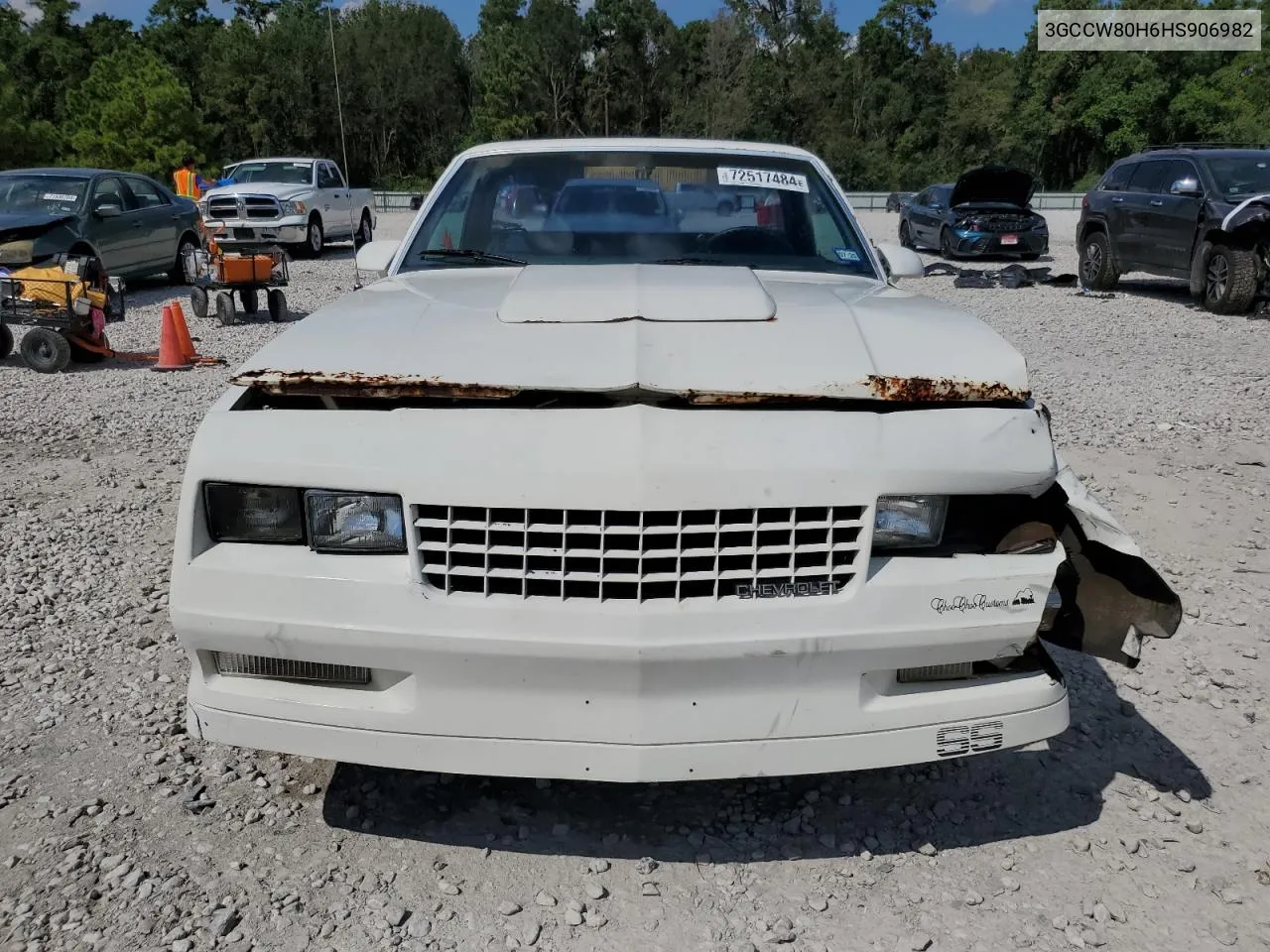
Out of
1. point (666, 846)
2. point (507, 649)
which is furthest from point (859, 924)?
point (507, 649)

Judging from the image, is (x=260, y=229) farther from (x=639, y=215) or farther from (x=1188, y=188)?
(x=639, y=215)

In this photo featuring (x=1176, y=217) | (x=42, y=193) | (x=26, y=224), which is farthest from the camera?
(x=1176, y=217)

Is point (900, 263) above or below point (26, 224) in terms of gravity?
above

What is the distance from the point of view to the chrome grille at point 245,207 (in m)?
17.1

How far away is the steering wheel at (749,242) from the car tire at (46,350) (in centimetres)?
681

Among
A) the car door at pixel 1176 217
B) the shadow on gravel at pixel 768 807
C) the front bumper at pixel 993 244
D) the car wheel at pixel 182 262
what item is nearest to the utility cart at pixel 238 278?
the car wheel at pixel 182 262

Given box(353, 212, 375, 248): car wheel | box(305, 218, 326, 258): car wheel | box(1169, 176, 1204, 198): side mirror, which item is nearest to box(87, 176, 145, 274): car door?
box(305, 218, 326, 258): car wheel

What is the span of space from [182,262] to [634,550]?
1367cm

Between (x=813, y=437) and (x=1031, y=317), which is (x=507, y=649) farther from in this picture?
(x=1031, y=317)

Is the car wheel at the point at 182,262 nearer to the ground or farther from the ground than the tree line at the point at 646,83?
nearer to the ground

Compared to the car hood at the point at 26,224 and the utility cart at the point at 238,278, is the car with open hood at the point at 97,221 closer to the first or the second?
the car hood at the point at 26,224

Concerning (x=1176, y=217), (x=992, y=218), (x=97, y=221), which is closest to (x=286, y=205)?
(x=97, y=221)

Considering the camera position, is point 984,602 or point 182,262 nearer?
point 984,602

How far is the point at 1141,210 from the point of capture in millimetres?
12766
